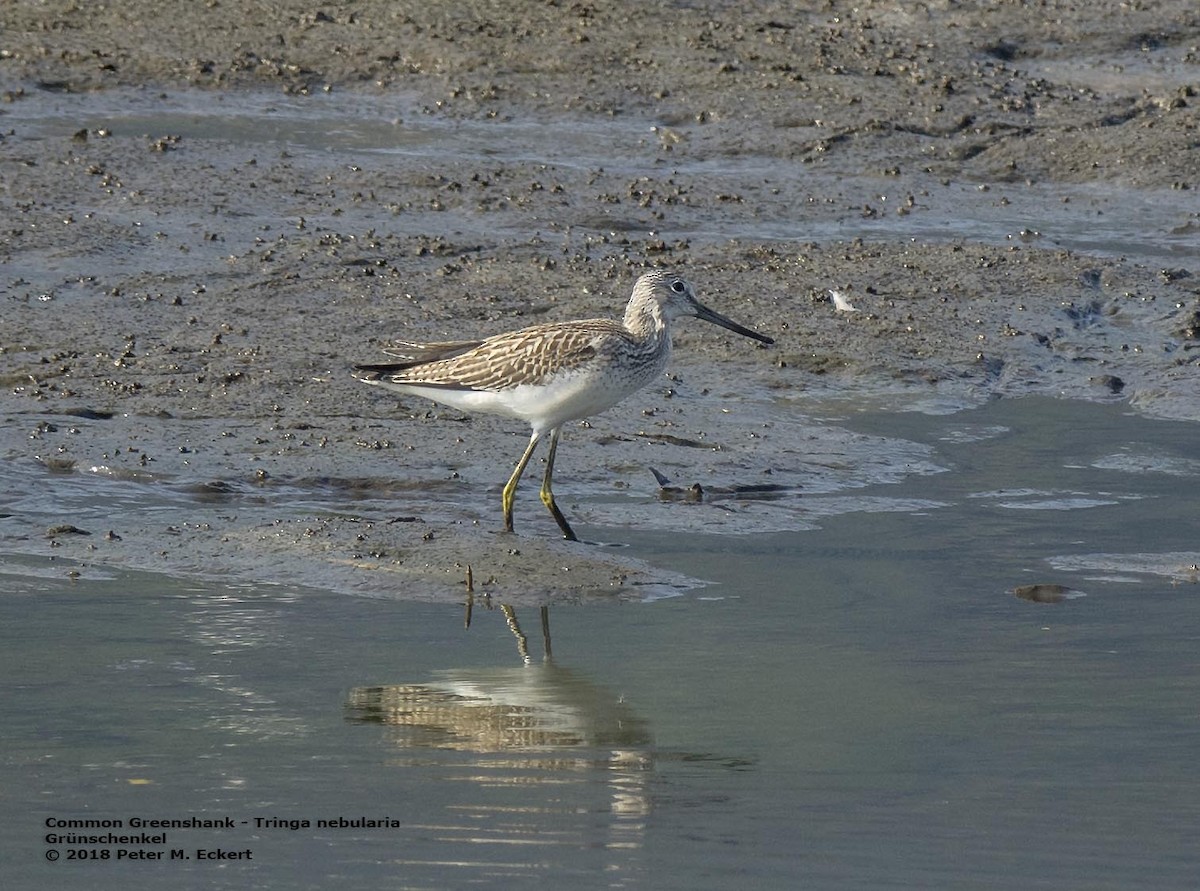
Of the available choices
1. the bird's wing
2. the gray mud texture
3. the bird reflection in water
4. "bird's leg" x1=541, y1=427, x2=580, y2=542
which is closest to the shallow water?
the bird reflection in water

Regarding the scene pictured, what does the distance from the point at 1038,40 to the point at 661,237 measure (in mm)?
4665

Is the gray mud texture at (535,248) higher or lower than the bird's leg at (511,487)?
higher

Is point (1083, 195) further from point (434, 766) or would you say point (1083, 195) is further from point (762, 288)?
point (434, 766)

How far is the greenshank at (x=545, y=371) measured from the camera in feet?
26.4

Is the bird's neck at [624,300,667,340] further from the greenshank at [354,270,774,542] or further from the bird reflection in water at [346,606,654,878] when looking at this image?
the bird reflection in water at [346,606,654,878]

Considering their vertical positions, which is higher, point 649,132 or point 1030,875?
point 649,132

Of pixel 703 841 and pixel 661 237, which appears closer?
pixel 703 841

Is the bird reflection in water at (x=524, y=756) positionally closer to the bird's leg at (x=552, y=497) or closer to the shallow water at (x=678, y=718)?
the shallow water at (x=678, y=718)

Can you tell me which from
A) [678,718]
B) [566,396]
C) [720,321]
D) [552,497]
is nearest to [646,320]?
[720,321]

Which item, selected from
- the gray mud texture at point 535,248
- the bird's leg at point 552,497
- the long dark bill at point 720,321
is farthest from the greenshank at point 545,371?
the gray mud texture at point 535,248

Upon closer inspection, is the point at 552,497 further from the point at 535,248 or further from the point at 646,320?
the point at 535,248

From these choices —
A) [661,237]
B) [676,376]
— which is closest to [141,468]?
[676,376]

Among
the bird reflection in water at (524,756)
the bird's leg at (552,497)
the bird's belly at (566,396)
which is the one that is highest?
the bird's belly at (566,396)

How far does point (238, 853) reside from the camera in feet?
15.9
